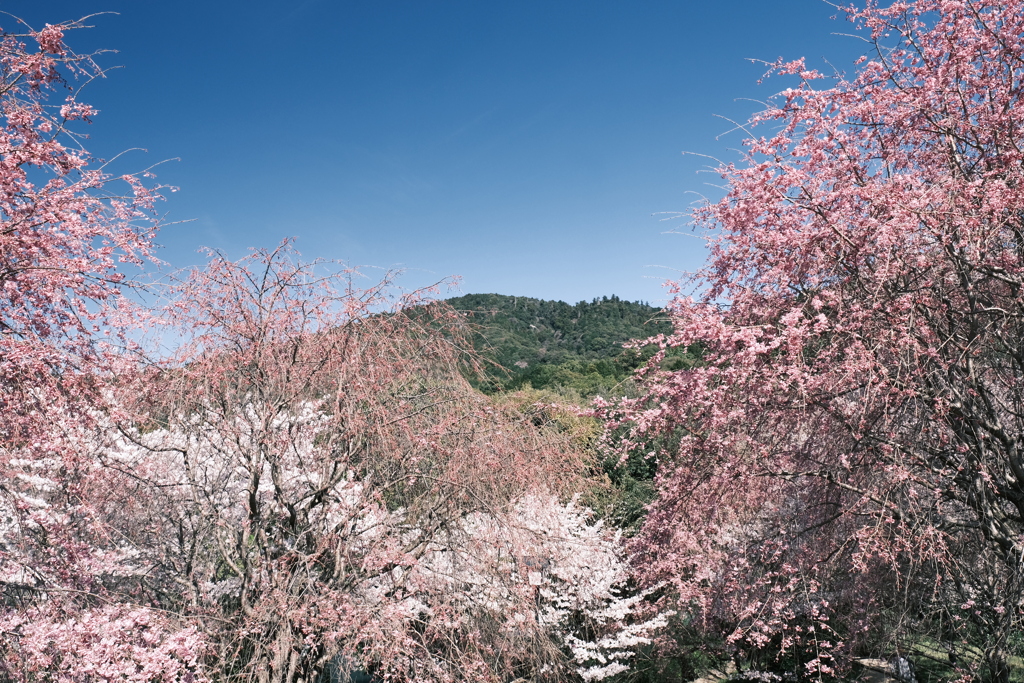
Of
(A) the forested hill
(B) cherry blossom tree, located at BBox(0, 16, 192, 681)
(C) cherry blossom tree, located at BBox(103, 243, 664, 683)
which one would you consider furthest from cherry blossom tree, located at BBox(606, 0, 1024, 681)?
(B) cherry blossom tree, located at BBox(0, 16, 192, 681)

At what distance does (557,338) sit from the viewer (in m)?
59.8

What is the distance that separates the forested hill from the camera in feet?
25.2

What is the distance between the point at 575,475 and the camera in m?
6.52

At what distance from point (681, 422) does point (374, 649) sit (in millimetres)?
3141

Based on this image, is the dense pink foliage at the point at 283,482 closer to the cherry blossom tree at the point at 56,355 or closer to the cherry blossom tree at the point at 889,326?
the cherry blossom tree at the point at 56,355

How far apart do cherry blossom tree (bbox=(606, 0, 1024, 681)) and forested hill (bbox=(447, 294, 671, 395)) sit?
82cm

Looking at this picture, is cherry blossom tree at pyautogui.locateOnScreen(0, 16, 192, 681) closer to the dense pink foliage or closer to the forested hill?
the dense pink foliage

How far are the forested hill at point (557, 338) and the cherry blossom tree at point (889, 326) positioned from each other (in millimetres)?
821

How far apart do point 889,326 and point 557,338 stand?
5594 cm

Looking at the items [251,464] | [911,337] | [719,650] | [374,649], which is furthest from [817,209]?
[719,650]

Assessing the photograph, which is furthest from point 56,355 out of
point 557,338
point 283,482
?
point 557,338

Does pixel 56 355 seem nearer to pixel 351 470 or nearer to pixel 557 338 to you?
pixel 351 470

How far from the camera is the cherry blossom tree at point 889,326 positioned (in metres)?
3.91

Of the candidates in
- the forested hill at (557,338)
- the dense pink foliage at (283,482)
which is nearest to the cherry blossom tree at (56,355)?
the dense pink foliage at (283,482)
